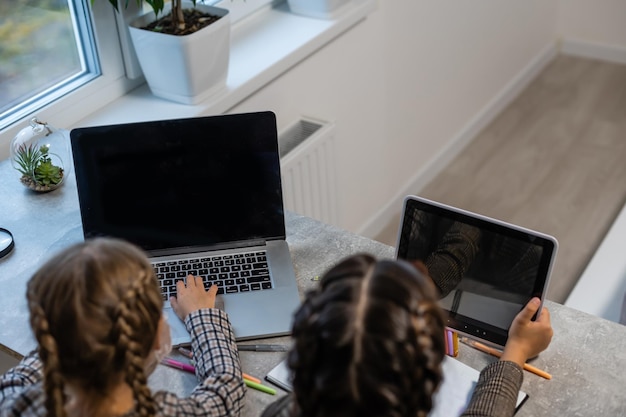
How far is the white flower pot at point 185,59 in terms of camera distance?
1.84 metres

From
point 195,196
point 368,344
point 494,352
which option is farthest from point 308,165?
point 368,344

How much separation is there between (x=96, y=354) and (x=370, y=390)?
341 millimetres

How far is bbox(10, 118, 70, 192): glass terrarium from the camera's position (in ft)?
5.26

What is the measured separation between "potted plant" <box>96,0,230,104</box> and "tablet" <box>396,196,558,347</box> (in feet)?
2.52

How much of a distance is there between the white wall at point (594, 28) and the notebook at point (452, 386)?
3.04 meters

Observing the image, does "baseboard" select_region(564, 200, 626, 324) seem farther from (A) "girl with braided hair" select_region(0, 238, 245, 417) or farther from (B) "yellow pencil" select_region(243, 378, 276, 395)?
(A) "girl with braided hair" select_region(0, 238, 245, 417)

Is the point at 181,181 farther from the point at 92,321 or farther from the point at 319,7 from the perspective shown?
the point at 319,7

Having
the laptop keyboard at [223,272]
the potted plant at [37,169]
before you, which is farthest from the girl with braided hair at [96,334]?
the potted plant at [37,169]

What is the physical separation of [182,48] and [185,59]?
0.11 ft

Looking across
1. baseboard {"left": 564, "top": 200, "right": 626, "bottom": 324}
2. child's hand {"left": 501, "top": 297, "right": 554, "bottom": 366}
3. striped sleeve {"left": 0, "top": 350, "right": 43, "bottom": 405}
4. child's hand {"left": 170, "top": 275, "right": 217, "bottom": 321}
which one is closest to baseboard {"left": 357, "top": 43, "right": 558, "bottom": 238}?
baseboard {"left": 564, "top": 200, "right": 626, "bottom": 324}

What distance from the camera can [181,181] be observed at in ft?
4.79

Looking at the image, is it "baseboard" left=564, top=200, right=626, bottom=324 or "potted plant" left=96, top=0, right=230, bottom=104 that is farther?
"baseboard" left=564, top=200, right=626, bottom=324

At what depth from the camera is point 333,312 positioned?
824 millimetres

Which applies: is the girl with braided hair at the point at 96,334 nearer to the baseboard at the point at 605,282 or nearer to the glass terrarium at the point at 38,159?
the glass terrarium at the point at 38,159
